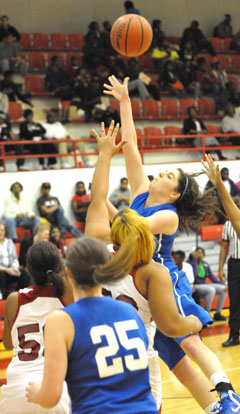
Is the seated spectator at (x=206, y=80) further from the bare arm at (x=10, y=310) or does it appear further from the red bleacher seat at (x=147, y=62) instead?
the bare arm at (x=10, y=310)

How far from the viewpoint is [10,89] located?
525 inches

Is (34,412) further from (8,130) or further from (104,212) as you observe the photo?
(8,130)

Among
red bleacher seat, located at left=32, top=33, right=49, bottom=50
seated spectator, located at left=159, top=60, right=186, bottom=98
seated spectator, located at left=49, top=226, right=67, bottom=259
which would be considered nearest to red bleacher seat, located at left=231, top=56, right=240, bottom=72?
seated spectator, located at left=159, top=60, right=186, bottom=98

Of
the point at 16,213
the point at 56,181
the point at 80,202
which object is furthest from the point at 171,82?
the point at 16,213

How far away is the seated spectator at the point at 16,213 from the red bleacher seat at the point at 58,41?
604cm

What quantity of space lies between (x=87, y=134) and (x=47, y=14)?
439 cm

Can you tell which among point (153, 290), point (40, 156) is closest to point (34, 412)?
point (153, 290)

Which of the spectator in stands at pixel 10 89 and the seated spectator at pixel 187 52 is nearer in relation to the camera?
the spectator in stands at pixel 10 89

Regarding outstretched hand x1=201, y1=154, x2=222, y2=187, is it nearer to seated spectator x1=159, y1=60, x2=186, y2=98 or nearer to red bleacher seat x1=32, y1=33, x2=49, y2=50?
seated spectator x1=159, y1=60, x2=186, y2=98

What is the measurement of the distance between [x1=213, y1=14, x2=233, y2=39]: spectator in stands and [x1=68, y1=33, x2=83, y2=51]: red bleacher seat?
456 cm

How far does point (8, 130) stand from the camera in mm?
12125

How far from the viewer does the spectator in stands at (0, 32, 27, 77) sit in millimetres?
13719

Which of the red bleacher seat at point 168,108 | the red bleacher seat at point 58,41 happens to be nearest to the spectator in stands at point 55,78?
the red bleacher seat at point 58,41

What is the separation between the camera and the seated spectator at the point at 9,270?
28.9ft
